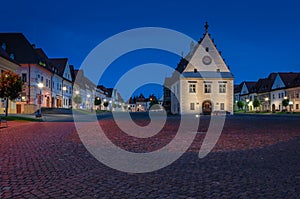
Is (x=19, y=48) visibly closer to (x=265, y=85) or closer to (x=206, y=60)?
(x=206, y=60)

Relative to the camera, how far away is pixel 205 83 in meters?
58.1

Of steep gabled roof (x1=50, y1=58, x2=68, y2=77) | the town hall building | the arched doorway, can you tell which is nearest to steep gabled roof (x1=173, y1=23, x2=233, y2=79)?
the town hall building

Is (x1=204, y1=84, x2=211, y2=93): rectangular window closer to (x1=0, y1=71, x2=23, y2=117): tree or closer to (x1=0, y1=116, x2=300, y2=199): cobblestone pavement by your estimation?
(x1=0, y1=71, x2=23, y2=117): tree

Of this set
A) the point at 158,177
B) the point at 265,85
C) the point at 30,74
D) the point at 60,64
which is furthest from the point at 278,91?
the point at 158,177

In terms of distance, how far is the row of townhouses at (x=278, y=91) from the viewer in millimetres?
73375

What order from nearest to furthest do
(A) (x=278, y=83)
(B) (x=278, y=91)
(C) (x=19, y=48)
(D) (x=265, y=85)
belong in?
1. (C) (x=19, y=48)
2. (A) (x=278, y=83)
3. (B) (x=278, y=91)
4. (D) (x=265, y=85)

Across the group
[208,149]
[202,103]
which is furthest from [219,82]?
[208,149]

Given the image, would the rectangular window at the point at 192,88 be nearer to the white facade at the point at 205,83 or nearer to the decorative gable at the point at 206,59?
the white facade at the point at 205,83

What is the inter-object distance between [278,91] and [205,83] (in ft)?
116

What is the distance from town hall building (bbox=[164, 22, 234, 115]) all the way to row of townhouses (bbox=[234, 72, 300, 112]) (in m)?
17.5

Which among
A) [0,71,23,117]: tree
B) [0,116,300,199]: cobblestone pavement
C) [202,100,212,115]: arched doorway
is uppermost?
[0,71,23,117]: tree

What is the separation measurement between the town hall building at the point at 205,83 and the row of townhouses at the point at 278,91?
1752 centimetres

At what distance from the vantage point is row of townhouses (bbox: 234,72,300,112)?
73.4m

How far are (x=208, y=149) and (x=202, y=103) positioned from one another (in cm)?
4890
